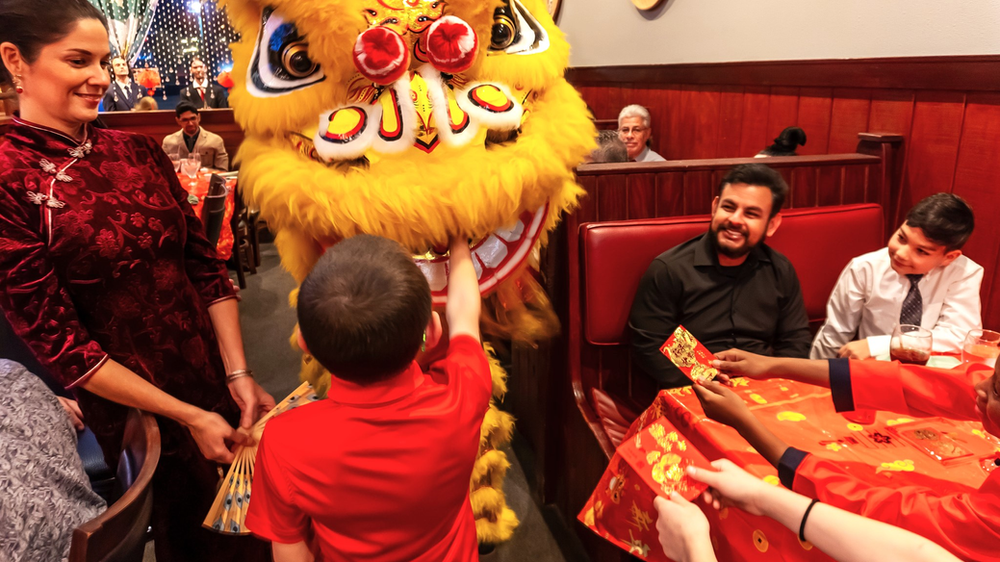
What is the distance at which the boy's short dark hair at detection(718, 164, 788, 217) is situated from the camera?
1686 millimetres

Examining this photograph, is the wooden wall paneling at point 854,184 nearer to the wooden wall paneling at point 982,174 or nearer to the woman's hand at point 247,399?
the wooden wall paneling at point 982,174

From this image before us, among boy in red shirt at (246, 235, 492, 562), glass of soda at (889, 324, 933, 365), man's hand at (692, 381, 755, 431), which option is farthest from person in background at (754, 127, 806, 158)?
boy in red shirt at (246, 235, 492, 562)

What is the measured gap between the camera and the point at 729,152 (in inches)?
131

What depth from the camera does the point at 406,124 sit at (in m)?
1.18

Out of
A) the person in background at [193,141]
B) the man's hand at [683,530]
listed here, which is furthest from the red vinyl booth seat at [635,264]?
the person in background at [193,141]

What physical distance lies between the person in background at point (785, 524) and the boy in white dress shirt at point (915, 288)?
0.85 m

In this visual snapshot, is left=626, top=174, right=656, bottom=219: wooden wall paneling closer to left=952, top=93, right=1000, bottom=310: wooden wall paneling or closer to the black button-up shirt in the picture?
the black button-up shirt

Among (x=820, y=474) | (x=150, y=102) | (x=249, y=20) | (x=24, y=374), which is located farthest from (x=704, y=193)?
(x=150, y=102)

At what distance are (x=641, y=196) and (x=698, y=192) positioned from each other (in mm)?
216

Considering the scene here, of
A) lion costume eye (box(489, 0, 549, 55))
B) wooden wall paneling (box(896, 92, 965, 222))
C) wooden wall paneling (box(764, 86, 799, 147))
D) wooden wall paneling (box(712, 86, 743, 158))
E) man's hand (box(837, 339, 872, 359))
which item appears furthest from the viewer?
wooden wall paneling (box(712, 86, 743, 158))

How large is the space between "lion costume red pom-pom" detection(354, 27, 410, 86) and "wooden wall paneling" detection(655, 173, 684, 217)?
1.07 m

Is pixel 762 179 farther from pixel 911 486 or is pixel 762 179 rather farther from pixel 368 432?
pixel 368 432

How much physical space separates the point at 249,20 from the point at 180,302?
0.60 meters

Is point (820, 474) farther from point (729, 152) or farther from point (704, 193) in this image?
point (729, 152)
